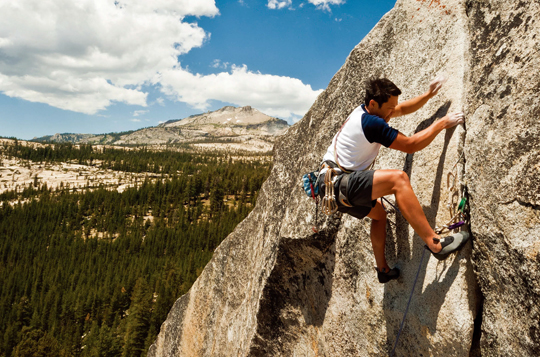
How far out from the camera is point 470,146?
4777 mm

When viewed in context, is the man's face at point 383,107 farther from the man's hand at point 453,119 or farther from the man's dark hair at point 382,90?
the man's hand at point 453,119

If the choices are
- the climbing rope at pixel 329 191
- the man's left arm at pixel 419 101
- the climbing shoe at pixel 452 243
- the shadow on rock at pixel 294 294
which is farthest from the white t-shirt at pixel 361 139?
the shadow on rock at pixel 294 294

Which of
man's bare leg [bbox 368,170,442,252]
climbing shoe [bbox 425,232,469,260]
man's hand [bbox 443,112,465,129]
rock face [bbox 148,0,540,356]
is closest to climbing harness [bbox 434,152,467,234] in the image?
rock face [bbox 148,0,540,356]

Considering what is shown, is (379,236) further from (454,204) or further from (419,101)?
(419,101)

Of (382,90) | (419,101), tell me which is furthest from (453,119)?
(382,90)

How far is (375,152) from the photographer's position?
500 centimetres

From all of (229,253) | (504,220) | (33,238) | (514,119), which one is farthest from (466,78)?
(33,238)

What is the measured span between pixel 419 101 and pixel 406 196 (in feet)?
5.93

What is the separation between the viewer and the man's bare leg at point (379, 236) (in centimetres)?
563

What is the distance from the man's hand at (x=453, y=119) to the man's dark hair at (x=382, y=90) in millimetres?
882

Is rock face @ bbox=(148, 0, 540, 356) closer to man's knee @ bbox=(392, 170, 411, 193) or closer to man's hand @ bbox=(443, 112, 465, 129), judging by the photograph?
man's hand @ bbox=(443, 112, 465, 129)

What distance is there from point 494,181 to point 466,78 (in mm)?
1894

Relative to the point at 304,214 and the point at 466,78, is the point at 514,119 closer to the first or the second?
the point at 466,78

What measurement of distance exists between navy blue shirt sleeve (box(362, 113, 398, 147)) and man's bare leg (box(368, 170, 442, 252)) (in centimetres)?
47
